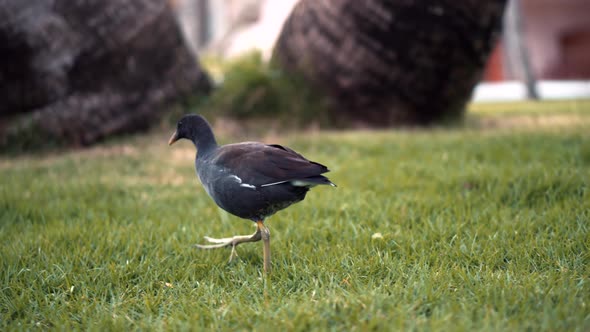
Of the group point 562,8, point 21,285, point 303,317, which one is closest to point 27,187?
point 21,285

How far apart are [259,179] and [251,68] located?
5138 millimetres

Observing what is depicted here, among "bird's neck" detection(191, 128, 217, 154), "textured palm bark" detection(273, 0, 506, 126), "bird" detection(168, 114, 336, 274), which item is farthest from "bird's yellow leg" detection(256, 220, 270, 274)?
"textured palm bark" detection(273, 0, 506, 126)

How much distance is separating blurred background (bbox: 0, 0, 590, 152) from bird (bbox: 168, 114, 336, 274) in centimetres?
384

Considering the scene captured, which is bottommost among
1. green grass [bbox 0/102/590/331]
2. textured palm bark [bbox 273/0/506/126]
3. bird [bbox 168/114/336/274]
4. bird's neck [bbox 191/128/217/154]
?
green grass [bbox 0/102/590/331]

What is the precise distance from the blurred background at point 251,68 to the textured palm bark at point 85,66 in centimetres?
1

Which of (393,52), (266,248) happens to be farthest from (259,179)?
(393,52)

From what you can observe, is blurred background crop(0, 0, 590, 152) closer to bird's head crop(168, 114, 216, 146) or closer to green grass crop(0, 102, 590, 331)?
green grass crop(0, 102, 590, 331)

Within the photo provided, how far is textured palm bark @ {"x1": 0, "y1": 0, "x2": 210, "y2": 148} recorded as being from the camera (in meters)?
5.81

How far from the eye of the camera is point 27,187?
4.56 meters

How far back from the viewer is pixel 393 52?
6441 millimetres

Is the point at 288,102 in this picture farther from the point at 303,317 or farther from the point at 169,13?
the point at 303,317

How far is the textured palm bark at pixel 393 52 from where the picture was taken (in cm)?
625

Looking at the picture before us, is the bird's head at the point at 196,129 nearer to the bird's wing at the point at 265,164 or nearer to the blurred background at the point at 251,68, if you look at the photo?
the bird's wing at the point at 265,164

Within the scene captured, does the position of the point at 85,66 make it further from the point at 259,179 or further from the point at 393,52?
the point at 259,179
